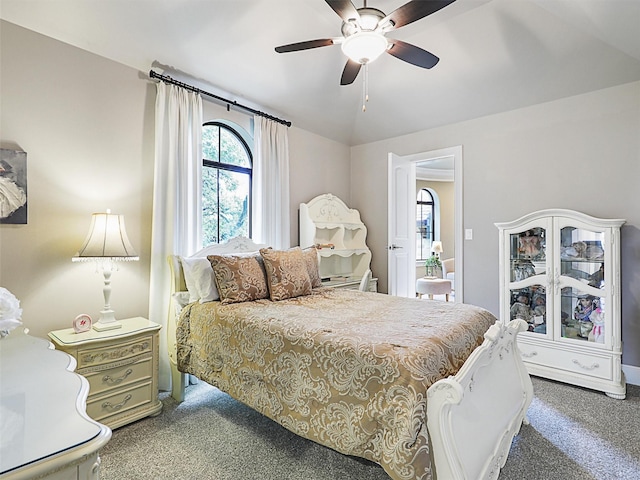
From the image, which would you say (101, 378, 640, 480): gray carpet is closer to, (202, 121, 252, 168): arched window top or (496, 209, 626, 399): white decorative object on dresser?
(496, 209, 626, 399): white decorative object on dresser

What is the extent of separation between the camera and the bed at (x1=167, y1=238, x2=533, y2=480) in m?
1.32

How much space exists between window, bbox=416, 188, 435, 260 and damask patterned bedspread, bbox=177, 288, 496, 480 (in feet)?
17.0

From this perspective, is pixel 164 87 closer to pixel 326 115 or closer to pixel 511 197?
pixel 326 115

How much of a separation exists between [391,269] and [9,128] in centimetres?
368

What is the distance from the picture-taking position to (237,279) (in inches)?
99.5

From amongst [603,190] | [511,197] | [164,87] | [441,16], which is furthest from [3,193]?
[603,190]

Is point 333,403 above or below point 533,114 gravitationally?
below

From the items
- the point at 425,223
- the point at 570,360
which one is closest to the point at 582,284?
the point at 570,360

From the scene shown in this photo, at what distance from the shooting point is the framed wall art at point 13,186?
6.88ft

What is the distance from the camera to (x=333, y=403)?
1.57 m

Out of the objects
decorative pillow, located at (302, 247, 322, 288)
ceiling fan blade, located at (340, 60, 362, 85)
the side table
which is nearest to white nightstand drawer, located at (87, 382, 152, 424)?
decorative pillow, located at (302, 247, 322, 288)

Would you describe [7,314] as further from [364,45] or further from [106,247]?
[364,45]

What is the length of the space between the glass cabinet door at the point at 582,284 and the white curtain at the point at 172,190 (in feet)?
11.0

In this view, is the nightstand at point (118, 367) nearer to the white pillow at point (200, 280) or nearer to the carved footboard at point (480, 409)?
the white pillow at point (200, 280)
